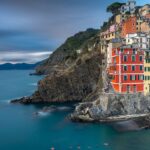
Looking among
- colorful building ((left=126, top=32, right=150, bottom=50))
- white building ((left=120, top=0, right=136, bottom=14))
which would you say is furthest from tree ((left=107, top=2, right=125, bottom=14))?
colorful building ((left=126, top=32, right=150, bottom=50))

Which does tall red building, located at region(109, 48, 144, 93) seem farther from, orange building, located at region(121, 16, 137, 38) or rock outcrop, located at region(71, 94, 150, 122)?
orange building, located at region(121, 16, 137, 38)

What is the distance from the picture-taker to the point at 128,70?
83312 mm

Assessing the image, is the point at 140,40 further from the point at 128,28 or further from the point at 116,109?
the point at 116,109

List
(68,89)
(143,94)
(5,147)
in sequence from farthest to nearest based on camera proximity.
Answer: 1. (68,89)
2. (143,94)
3. (5,147)

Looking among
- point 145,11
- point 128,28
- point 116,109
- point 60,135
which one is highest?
point 145,11

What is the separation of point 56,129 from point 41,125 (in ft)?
19.5

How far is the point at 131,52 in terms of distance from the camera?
83.0 meters

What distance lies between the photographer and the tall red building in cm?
8281

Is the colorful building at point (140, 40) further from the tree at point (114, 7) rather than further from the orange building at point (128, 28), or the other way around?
the tree at point (114, 7)

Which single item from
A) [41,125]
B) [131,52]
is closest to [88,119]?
[41,125]

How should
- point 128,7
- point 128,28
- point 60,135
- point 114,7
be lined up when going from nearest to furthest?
point 60,135 < point 128,28 < point 128,7 < point 114,7

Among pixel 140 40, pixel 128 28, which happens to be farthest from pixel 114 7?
pixel 140 40

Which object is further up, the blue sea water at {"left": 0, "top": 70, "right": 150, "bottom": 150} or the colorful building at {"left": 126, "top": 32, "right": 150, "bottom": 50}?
the colorful building at {"left": 126, "top": 32, "right": 150, "bottom": 50}

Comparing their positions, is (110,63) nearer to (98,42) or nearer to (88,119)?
(88,119)
